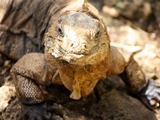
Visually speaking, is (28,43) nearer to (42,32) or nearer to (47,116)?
(42,32)

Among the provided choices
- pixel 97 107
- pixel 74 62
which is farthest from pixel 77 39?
pixel 97 107

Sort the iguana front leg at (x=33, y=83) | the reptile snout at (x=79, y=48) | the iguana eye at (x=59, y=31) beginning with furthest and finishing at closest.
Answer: the iguana front leg at (x=33, y=83)
the iguana eye at (x=59, y=31)
the reptile snout at (x=79, y=48)

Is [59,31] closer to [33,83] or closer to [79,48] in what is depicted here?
[79,48]

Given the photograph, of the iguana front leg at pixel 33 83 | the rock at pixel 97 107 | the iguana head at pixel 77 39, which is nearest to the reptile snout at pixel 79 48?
the iguana head at pixel 77 39

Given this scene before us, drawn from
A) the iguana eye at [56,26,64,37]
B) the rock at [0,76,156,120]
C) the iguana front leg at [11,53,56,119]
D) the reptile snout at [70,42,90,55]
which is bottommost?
the rock at [0,76,156,120]

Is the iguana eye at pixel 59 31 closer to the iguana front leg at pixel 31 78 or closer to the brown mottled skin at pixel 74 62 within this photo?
the brown mottled skin at pixel 74 62

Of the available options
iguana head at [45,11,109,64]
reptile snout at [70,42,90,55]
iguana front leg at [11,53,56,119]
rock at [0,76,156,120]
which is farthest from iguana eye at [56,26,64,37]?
rock at [0,76,156,120]

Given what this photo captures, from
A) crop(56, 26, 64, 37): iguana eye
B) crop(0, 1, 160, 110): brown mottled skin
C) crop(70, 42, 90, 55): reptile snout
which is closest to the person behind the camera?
crop(70, 42, 90, 55): reptile snout

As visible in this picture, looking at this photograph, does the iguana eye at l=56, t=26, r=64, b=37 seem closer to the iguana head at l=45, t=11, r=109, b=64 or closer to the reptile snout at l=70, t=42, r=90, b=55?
the iguana head at l=45, t=11, r=109, b=64
